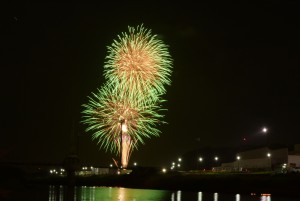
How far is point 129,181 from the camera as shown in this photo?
11769cm

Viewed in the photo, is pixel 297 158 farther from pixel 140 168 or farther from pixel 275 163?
pixel 140 168

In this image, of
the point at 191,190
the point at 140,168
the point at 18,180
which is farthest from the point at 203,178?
the point at 18,180

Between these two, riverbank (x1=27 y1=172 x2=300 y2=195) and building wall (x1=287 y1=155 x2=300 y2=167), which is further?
building wall (x1=287 y1=155 x2=300 y2=167)

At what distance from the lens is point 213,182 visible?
86375mm

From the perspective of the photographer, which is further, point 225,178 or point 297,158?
point 297,158

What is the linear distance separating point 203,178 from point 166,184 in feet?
45.9

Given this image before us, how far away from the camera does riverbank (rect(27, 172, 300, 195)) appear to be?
71.4m

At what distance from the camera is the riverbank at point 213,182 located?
234 ft

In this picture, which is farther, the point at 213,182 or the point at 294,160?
the point at 294,160

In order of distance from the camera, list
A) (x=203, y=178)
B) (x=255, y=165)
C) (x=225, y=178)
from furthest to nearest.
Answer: (x=255, y=165)
(x=203, y=178)
(x=225, y=178)

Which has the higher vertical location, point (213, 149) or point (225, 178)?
point (213, 149)

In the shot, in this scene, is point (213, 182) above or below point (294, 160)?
below

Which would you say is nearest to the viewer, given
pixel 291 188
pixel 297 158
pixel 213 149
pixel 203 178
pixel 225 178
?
pixel 291 188

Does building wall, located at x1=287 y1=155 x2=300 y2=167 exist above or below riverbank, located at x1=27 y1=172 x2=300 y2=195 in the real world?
above
